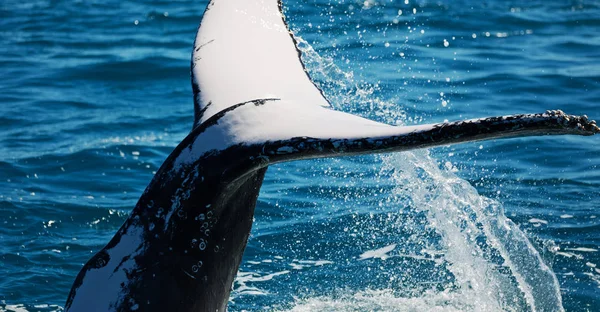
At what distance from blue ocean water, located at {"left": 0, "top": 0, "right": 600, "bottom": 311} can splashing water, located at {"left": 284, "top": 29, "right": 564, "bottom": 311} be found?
0.06ft

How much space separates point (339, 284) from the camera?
256 inches

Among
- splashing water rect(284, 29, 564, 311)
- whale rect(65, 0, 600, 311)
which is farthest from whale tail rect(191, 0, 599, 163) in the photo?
splashing water rect(284, 29, 564, 311)

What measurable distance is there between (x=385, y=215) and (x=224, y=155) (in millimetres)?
4773

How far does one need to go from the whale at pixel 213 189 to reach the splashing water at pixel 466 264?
2526 millimetres

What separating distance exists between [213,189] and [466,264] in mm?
3492

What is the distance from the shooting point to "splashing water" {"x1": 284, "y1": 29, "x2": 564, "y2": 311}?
598 cm

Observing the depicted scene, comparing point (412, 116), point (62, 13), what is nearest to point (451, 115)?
point (412, 116)

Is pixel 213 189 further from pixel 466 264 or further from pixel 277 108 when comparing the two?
pixel 466 264

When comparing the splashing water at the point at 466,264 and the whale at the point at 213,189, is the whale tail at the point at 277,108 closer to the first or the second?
the whale at the point at 213,189

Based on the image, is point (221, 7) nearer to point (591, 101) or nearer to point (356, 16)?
point (591, 101)

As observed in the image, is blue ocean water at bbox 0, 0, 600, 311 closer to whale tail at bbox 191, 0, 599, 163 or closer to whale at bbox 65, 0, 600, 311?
whale tail at bbox 191, 0, 599, 163

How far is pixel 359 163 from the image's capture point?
364 inches

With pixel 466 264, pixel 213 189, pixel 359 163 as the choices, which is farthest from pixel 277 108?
pixel 359 163

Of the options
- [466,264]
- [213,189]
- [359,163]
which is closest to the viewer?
[213,189]
